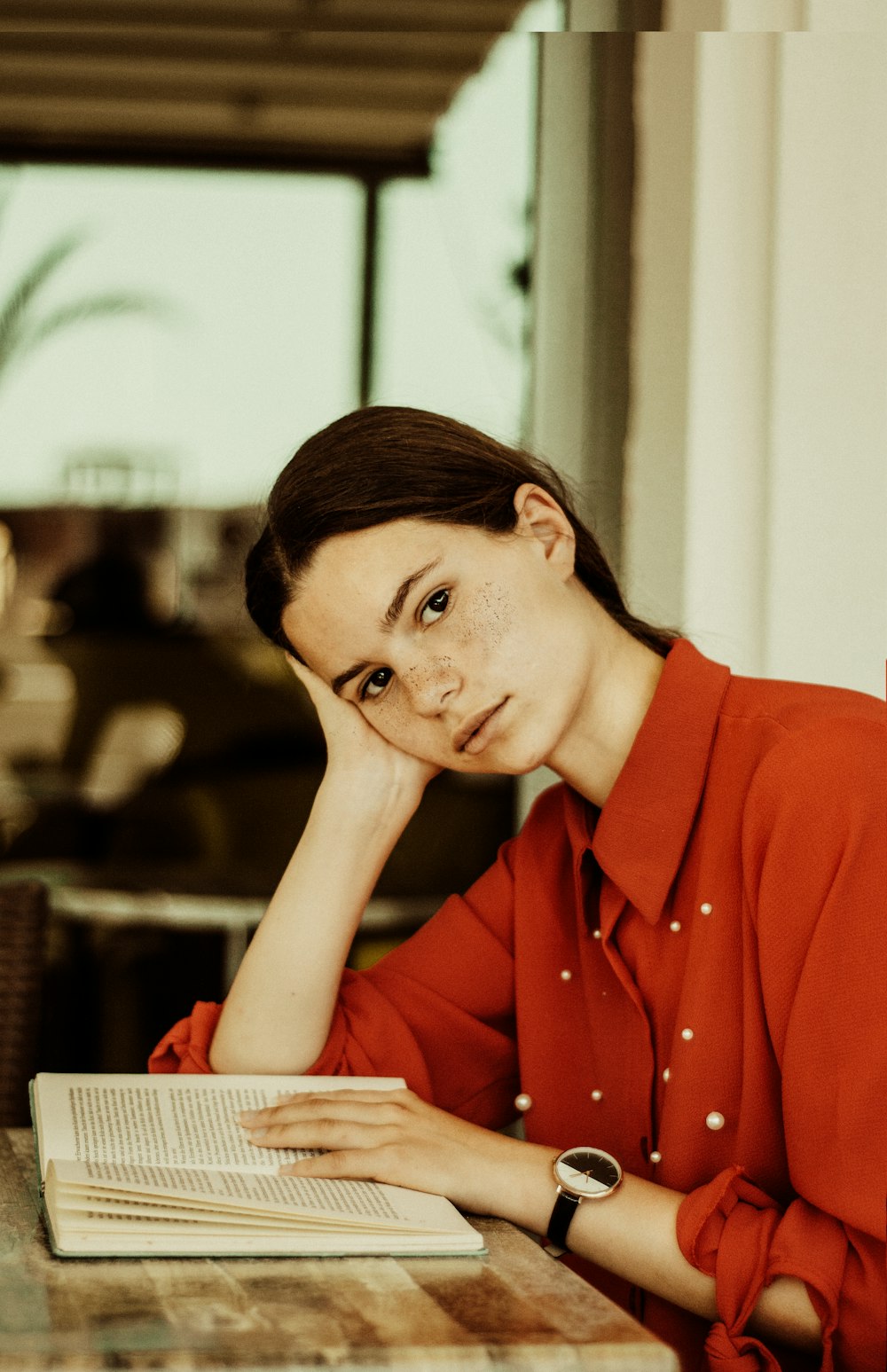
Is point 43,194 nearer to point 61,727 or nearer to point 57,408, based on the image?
point 57,408

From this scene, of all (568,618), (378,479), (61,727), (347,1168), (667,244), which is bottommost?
(61,727)

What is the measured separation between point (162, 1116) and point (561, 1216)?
0.33 m

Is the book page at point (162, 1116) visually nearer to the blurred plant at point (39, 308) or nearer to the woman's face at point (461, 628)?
the woman's face at point (461, 628)

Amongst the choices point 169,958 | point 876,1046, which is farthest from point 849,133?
point 169,958

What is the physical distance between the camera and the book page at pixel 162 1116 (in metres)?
1.08

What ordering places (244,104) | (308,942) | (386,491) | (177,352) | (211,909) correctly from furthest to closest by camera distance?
(244,104) → (177,352) → (211,909) → (308,942) → (386,491)

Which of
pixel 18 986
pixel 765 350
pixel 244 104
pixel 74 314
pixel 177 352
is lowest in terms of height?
pixel 18 986

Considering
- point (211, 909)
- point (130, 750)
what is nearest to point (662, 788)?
point (211, 909)

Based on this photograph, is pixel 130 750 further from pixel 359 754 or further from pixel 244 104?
pixel 359 754

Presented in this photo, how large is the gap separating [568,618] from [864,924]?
0.41 m

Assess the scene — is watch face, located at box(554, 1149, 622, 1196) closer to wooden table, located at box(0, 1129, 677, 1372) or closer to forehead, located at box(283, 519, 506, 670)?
wooden table, located at box(0, 1129, 677, 1372)

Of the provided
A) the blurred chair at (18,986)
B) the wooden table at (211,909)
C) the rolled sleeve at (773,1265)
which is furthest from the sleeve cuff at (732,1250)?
the wooden table at (211,909)

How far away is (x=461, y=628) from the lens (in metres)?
1.27

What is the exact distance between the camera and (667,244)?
1.97 metres
